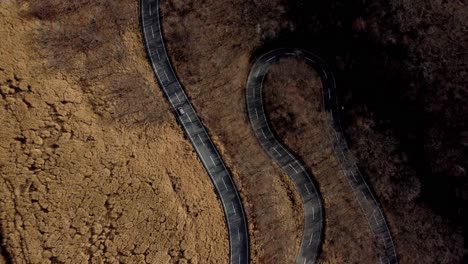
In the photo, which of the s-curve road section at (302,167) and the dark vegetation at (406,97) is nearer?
the s-curve road section at (302,167)

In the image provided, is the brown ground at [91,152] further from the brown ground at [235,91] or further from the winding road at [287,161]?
the winding road at [287,161]

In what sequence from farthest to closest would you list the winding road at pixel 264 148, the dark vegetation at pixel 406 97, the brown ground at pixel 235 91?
the dark vegetation at pixel 406 97 < the brown ground at pixel 235 91 < the winding road at pixel 264 148

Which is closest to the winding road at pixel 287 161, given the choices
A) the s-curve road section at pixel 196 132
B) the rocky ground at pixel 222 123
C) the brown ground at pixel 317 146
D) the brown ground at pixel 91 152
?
the brown ground at pixel 317 146

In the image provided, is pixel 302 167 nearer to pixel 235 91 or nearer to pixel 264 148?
pixel 264 148

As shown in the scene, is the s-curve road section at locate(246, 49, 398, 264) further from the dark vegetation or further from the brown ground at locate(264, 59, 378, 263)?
the dark vegetation

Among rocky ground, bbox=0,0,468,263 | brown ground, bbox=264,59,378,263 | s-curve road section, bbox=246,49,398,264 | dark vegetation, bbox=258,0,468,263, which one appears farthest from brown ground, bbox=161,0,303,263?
dark vegetation, bbox=258,0,468,263

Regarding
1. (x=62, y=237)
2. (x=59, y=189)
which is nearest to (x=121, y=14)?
(x=59, y=189)

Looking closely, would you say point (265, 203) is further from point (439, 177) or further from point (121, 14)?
point (121, 14)

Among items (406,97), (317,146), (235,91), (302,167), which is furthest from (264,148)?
(406,97)
